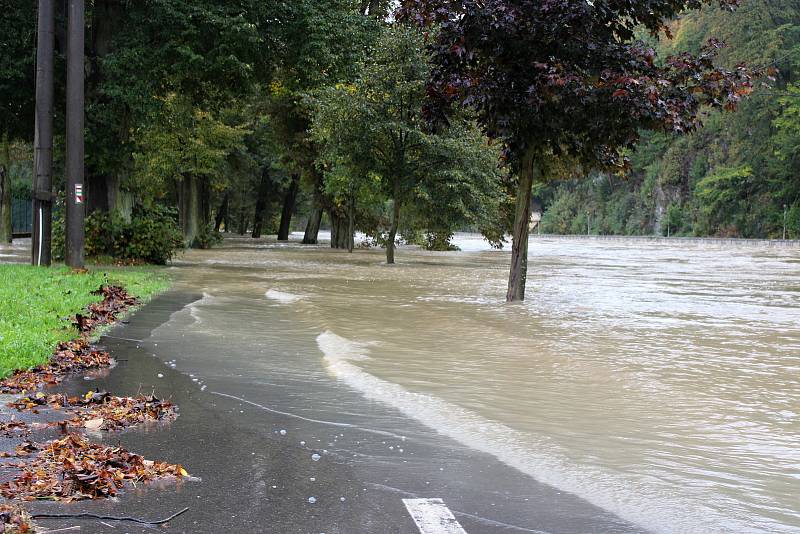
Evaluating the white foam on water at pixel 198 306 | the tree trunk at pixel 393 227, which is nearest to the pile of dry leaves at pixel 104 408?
the white foam on water at pixel 198 306

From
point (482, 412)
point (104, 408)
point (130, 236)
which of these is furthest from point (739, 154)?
point (104, 408)

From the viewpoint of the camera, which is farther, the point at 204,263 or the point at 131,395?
the point at 204,263

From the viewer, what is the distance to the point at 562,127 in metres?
15.0

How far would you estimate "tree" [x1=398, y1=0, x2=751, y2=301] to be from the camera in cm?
1384

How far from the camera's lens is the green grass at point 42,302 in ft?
26.3

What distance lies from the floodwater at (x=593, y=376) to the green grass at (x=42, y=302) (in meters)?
1.61

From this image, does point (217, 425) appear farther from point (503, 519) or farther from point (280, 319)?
point (280, 319)

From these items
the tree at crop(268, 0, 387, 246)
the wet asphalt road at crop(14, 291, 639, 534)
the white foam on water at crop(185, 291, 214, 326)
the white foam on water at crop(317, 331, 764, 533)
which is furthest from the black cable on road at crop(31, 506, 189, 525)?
the tree at crop(268, 0, 387, 246)

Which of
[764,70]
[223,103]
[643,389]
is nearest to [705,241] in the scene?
[223,103]

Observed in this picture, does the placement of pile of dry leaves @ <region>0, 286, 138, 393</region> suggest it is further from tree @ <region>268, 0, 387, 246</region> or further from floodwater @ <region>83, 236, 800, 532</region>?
tree @ <region>268, 0, 387, 246</region>

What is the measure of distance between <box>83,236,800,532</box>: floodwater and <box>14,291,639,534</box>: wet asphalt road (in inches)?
11.4

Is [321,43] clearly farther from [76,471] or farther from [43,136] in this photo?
[76,471]

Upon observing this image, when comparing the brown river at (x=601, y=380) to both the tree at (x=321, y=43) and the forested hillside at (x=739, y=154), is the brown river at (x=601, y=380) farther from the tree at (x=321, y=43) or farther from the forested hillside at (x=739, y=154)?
the forested hillside at (x=739, y=154)

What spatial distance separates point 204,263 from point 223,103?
531cm
